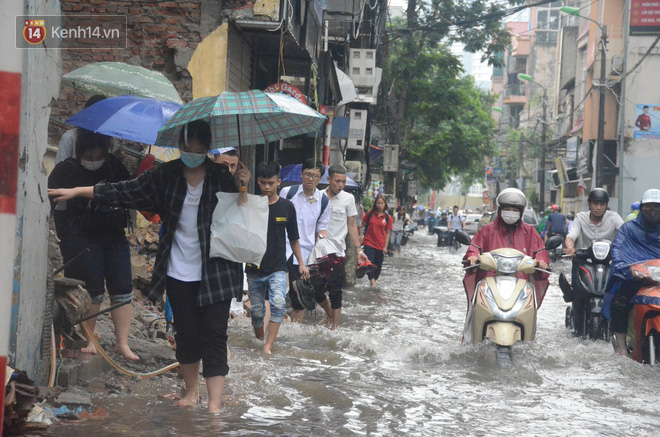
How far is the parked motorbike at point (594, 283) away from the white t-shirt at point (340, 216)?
260cm

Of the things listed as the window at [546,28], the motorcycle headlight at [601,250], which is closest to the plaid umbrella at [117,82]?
the motorcycle headlight at [601,250]

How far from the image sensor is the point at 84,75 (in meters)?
7.64

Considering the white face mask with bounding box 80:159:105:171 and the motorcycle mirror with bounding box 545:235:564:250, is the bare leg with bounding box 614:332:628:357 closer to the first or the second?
the motorcycle mirror with bounding box 545:235:564:250

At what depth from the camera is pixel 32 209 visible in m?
4.38

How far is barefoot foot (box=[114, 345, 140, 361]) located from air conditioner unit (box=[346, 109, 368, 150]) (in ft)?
56.4

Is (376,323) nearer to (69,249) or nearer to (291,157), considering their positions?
(69,249)

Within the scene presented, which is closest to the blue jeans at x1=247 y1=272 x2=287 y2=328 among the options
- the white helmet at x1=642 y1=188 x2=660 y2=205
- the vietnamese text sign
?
the white helmet at x1=642 y1=188 x2=660 y2=205

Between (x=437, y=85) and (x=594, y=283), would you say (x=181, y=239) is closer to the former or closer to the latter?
(x=594, y=283)

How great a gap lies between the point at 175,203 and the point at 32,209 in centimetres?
79

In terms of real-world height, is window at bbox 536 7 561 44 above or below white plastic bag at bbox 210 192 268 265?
above

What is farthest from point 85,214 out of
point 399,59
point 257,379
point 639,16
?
point 639,16

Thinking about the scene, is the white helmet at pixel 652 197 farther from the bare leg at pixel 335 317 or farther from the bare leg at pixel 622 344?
the bare leg at pixel 335 317

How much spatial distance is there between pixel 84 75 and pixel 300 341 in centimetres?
337

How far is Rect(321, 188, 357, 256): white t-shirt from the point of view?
30.9 feet
